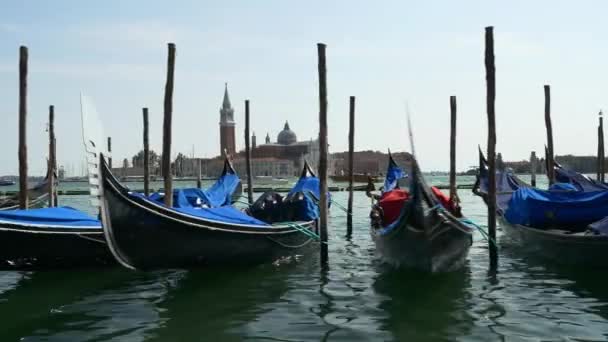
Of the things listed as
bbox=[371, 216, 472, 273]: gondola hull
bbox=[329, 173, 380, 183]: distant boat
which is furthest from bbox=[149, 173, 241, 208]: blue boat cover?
bbox=[329, 173, 380, 183]: distant boat

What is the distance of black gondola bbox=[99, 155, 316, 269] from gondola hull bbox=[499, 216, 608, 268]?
3.44 meters

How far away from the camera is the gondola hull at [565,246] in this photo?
7133 mm

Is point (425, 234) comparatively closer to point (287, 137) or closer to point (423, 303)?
point (423, 303)

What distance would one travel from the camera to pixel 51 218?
7.31 meters

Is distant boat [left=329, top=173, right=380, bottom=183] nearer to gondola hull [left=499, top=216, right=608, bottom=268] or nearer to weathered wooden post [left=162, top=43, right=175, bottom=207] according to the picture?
gondola hull [left=499, top=216, right=608, bottom=268]

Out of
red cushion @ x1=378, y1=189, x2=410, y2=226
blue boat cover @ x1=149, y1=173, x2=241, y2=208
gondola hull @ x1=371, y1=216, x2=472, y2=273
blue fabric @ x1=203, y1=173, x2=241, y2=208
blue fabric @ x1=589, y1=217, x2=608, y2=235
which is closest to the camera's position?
gondola hull @ x1=371, y1=216, x2=472, y2=273

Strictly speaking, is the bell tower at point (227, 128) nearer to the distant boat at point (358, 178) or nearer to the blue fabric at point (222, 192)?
the distant boat at point (358, 178)

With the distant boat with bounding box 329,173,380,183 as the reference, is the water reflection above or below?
below

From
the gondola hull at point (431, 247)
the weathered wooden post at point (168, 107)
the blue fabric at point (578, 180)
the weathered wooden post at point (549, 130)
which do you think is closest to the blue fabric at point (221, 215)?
the weathered wooden post at point (168, 107)

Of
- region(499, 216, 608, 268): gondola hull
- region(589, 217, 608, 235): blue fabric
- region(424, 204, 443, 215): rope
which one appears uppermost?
region(424, 204, 443, 215): rope

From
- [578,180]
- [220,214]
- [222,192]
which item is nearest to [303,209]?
[220,214]

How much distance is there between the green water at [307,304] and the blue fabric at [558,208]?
32.0 inches

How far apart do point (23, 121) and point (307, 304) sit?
583 centimetres

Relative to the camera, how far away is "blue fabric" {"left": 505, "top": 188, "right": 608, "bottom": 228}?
8344 mm
